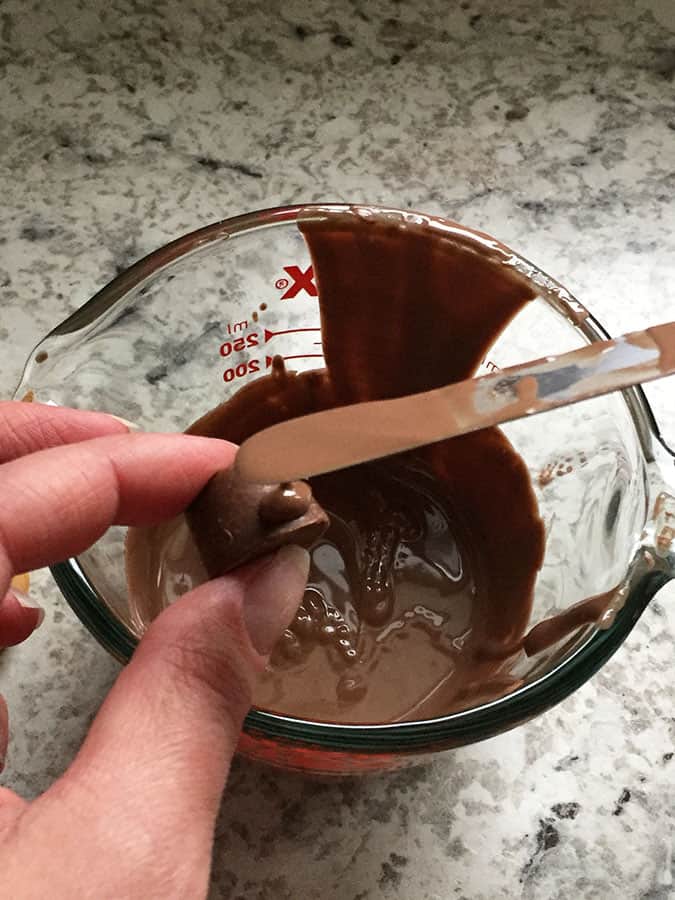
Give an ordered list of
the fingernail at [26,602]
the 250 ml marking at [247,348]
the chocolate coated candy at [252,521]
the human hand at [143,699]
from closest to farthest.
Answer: the human hand at [143,699], the chocolate coated candy at [252,521], the fingernail at [26,602], the 250 ml marking at [247,348]

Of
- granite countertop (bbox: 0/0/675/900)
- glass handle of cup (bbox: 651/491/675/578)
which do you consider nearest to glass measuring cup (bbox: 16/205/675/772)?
glass handle of cup (bbox: 651/491/675/578)

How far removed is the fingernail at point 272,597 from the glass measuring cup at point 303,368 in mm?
60

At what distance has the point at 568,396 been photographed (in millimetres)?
562

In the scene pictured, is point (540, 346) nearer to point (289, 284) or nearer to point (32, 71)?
point (289, 284)

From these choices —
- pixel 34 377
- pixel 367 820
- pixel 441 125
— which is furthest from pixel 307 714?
pixel 441 125

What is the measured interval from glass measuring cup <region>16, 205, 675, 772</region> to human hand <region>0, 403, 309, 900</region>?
6 centimetres

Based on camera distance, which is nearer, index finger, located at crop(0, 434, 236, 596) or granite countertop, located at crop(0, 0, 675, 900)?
index finger, located at crop(0, 434, 236, 596)

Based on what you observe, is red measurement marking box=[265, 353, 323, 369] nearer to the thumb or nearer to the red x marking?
the red x marking

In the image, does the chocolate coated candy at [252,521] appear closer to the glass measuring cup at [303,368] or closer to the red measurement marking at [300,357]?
the glass measuring cup at [303,368]

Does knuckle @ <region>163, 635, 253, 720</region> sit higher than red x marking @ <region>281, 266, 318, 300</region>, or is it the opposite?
red x marking @ <region>281, 266, 318, 300</region>

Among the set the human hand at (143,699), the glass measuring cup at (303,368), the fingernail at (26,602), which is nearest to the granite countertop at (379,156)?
the fingernail at (26,602)

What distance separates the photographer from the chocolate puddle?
2.62 ft

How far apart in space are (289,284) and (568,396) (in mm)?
370

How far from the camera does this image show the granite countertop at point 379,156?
83 centimetres
